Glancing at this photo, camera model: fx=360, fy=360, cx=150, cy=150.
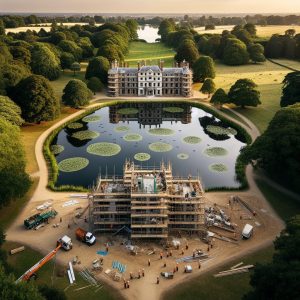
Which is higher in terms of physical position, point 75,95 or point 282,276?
point 282,276

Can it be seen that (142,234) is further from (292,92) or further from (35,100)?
(292,92)

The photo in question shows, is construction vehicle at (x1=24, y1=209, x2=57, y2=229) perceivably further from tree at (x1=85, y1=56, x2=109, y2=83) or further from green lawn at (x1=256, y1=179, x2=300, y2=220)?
tree at (x1=85, y1=56, x2=109, y2=83)

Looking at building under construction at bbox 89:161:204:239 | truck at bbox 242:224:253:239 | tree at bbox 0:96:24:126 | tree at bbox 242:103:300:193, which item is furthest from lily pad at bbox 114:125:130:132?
truck at bbox 242:224:253:239

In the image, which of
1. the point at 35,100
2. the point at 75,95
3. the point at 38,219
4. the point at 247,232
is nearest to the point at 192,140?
the point at 75,95

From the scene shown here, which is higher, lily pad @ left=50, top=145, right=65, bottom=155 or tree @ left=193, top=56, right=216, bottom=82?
tree @ left=193, top=56, right=216, bottom=82

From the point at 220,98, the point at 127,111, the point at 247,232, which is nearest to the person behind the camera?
the point at 247,232

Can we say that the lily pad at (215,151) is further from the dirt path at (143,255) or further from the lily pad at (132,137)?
the dirt path at (143,255)
